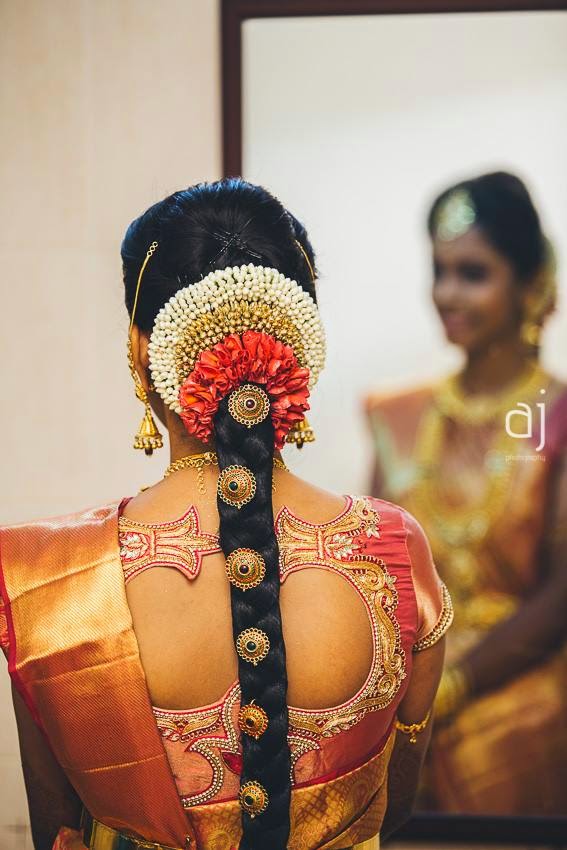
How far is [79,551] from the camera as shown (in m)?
1.01

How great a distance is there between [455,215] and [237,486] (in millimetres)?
1240

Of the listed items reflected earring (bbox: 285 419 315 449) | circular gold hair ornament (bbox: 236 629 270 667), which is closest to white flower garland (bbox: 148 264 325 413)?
reflected earring (bbox: 285 419 315 449)

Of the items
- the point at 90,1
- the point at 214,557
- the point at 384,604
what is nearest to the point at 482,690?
the point at 384,604

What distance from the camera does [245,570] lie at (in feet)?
3.19

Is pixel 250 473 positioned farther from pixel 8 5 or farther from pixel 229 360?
pixel 8 5

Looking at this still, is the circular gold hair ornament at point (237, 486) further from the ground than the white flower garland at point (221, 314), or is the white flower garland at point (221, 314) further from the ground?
the white flower garland at point (221, 314)

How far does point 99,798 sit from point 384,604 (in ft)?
1.30

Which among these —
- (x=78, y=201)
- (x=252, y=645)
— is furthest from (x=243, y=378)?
(x=78, y=201)

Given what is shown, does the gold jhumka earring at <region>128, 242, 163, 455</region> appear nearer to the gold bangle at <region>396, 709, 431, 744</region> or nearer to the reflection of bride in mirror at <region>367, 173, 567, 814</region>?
the gold bangle at <region>396, 709, 431, 744</region>

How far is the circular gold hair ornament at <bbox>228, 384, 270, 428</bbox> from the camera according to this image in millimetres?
991

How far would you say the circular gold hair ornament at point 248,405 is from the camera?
3.25 ft

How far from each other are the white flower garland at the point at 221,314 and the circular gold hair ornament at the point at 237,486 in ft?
0.33

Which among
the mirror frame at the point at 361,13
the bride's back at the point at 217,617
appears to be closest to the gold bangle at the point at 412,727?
the bride's back at the point at 217,617

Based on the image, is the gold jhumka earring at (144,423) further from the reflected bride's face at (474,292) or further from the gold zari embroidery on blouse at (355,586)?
the reflected bride's face at (474,292)
